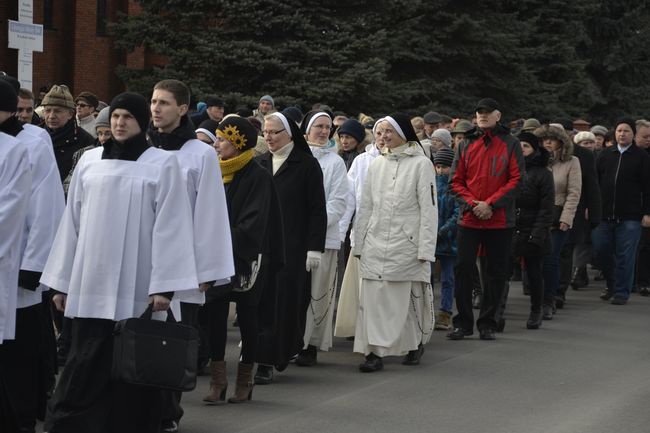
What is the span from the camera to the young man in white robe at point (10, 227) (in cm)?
704

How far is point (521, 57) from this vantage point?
3450cm

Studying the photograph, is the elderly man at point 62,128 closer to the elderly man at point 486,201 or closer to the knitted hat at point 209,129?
the knitted hat at point 209,129

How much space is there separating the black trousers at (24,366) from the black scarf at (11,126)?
3.45 ft

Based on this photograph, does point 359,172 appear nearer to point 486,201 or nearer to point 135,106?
point 486,201

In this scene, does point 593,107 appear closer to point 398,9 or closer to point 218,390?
point 398,9

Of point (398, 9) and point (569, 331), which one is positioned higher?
point (398, 9)

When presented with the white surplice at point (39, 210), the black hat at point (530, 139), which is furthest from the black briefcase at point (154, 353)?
the black hat at point (530, 139)

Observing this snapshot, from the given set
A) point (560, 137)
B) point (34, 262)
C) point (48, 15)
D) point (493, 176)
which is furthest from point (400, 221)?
point (48, 15)

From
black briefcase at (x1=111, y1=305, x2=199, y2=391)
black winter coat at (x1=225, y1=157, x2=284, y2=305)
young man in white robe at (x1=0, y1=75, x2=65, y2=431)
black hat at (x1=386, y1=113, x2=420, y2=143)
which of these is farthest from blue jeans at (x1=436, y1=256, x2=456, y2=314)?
black briefcase at (x1=111, y1=305, x2=199, y2=391)

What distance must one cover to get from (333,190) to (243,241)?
2529 millimetres

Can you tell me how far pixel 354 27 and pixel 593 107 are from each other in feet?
51.1

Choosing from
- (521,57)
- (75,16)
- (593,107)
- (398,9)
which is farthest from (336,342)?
(593,107)

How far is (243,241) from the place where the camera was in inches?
347

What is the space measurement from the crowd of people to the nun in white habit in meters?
0.02
